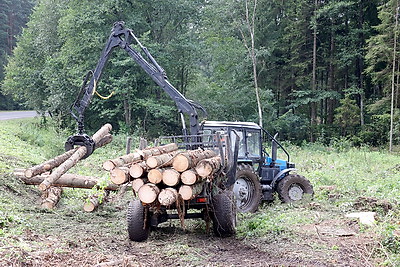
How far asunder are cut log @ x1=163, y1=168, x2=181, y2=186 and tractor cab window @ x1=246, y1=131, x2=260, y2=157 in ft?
15.8

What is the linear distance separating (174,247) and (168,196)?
0.88 metres

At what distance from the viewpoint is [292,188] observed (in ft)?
37.0

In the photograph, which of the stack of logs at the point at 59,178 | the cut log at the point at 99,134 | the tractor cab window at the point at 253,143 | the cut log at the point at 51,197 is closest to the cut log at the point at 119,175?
the stack of logs at the point at 59,178

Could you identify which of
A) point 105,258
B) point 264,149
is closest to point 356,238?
point 105,258

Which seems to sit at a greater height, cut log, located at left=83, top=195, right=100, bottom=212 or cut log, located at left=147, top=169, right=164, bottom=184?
cut log, located at left=147, top=169, right=164, bottom=184

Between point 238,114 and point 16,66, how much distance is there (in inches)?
670

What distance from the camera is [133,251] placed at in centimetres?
648

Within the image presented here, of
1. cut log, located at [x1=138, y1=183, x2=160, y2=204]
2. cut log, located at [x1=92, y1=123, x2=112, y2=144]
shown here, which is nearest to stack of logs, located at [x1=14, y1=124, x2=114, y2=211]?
cut log, located at [x1=92, y1=123, x2=112, y2=144]

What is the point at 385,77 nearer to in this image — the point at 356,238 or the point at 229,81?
the point at 229,81

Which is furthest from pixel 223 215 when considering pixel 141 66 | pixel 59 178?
pixel 141 66

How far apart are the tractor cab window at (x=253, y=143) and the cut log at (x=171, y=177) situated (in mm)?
4807

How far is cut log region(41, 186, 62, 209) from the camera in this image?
8.91m

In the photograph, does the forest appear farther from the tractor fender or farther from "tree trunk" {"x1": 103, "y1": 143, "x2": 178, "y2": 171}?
"tree trunk" {"x1": 103, "y1": 143, "x2": 178, "y2": 171}

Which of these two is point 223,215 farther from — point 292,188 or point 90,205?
point 292,188
